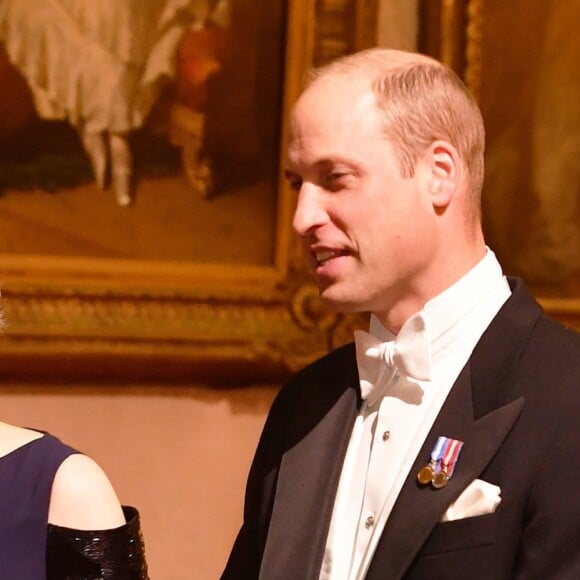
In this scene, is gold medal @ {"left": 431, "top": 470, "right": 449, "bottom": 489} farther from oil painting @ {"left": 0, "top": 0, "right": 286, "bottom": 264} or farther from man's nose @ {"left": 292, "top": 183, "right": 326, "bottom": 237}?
oil painting @ {"left": 0, "top": 0, "right": 286, "bottom": 264}

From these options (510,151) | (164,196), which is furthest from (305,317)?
(510,151)

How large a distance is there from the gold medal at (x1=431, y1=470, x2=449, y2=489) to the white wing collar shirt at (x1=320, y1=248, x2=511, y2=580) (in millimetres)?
73

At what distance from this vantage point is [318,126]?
4.84 ft

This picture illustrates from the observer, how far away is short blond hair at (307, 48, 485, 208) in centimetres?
147

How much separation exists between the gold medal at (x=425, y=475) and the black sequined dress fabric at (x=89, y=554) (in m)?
0.40

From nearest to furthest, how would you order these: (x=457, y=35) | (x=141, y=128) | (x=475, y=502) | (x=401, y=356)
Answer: (x=475, y=502) < (x=401, y=356) < (x=141, y=128) < (x=457, y=35)

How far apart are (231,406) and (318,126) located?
1.38 m

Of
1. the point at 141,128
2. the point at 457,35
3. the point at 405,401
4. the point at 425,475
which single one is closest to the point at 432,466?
the point at 425,475

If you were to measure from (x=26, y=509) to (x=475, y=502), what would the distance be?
0.60 metres

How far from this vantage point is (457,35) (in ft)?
9.29

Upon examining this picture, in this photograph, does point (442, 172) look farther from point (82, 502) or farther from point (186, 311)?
point (186, 311)

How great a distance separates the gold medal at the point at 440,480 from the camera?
136 cm

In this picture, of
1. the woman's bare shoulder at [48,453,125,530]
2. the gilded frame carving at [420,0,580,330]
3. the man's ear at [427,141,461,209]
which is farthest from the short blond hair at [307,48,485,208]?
the gilded frame carving at [420,0,580,330]

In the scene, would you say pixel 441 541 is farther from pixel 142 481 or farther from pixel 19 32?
pixel 19 32
